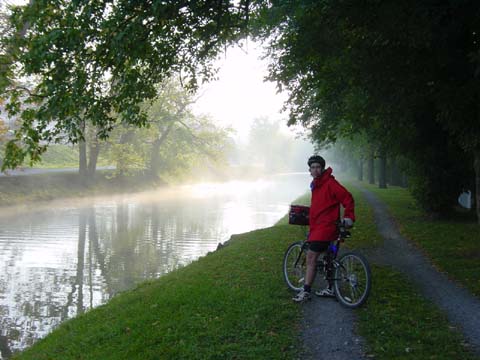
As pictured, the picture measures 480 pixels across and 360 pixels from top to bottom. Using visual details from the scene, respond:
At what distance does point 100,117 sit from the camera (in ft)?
29.3

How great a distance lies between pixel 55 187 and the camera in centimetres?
3488

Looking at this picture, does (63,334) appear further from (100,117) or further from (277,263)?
(277,263)

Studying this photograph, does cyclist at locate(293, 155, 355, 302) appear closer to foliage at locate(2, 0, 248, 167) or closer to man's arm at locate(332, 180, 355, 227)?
man's arm at locate(332, 180, 355, 227)

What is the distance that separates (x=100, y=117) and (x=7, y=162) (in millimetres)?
1853

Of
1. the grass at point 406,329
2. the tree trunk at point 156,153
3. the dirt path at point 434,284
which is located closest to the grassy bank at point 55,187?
the tree trunk at point 156,153

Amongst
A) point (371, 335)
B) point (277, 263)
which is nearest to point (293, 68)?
point (277, 263)

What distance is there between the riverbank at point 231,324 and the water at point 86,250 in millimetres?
2037

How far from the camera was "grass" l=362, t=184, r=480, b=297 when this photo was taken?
31.2 ft

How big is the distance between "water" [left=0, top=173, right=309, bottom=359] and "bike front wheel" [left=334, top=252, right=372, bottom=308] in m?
5.99

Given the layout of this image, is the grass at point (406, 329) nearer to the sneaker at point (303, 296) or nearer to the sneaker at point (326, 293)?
the sneaker at point (326, 293)

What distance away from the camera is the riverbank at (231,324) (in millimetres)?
5863

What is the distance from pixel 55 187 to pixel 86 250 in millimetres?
19612

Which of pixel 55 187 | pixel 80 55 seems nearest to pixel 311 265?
pixel 80 55

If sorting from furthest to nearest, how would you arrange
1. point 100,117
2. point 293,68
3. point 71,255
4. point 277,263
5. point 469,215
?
1. point 469,215
2. point 71,255
3. point 293,68
4. point 277,263
5. point 100,117
